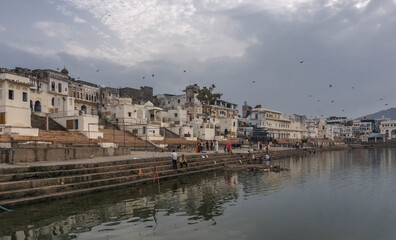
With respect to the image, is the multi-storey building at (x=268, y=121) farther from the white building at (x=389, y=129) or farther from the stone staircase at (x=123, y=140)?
the white building at (x=389, y=129)

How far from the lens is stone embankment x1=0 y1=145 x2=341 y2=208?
12.9 meters

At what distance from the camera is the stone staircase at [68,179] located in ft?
42.3

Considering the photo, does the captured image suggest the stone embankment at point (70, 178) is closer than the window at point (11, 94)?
Yes

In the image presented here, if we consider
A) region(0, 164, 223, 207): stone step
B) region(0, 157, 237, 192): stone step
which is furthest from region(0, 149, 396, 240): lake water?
region(0, 157, 237, 192): stone step

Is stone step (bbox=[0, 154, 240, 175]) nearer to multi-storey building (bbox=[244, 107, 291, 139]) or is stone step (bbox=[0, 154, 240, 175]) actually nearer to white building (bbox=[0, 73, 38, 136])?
white building (bbox=[0, 73, 38, 136])

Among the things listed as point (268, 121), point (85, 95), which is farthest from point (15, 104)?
point (268, 121)

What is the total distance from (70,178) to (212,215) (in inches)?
311

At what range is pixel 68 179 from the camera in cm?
1524

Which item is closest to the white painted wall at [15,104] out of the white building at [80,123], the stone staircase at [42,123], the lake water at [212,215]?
the stone staircase at [42,123]

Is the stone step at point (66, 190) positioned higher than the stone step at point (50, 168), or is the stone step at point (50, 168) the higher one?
the stone step at point (50, 168)

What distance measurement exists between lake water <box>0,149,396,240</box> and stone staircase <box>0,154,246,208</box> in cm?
57

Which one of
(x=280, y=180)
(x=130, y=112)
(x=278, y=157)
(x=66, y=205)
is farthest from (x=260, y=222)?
(x=130, y=112)

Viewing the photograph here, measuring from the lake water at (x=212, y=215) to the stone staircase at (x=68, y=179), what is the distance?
0.57m

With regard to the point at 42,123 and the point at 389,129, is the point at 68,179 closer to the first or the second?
the point at 42,123
